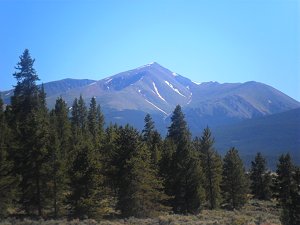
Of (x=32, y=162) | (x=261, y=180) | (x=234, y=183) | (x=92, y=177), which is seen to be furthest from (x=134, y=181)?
(x=261, y=180)

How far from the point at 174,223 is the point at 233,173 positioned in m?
36.1

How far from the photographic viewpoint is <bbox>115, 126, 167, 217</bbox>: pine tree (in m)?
41.9

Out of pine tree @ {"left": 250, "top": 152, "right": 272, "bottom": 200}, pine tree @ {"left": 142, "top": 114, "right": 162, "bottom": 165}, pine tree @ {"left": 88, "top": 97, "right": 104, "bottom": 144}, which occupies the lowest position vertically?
pine tree @ {"left": 250, "top": 152, "right": 272, "bottom": 200}

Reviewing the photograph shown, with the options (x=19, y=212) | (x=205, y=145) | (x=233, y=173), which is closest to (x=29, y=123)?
(x=19, y=212)

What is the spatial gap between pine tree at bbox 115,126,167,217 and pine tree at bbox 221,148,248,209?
26.0 metres

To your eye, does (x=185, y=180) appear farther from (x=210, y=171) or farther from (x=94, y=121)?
(x=94, y=121)

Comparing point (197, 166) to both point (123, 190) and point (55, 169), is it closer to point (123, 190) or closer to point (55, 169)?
point (123, 190)

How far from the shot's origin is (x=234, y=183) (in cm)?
6831

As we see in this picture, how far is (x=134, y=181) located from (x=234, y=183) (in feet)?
100

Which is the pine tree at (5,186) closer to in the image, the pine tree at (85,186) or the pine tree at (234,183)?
the pine tree at (85,186)

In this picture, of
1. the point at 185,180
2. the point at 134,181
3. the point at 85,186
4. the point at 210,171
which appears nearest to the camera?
the point at 85,186

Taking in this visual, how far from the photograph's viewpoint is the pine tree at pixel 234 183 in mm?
67812

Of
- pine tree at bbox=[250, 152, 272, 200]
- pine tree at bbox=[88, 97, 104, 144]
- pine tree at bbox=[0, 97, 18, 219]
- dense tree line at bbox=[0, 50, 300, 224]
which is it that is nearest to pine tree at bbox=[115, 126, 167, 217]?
dense tree line at bbox=[0, 50, 300, 224]

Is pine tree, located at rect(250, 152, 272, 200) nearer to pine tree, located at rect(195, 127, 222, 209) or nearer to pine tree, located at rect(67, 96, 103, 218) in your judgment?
pine tree, located at rect(195, 127, 222, 209)
